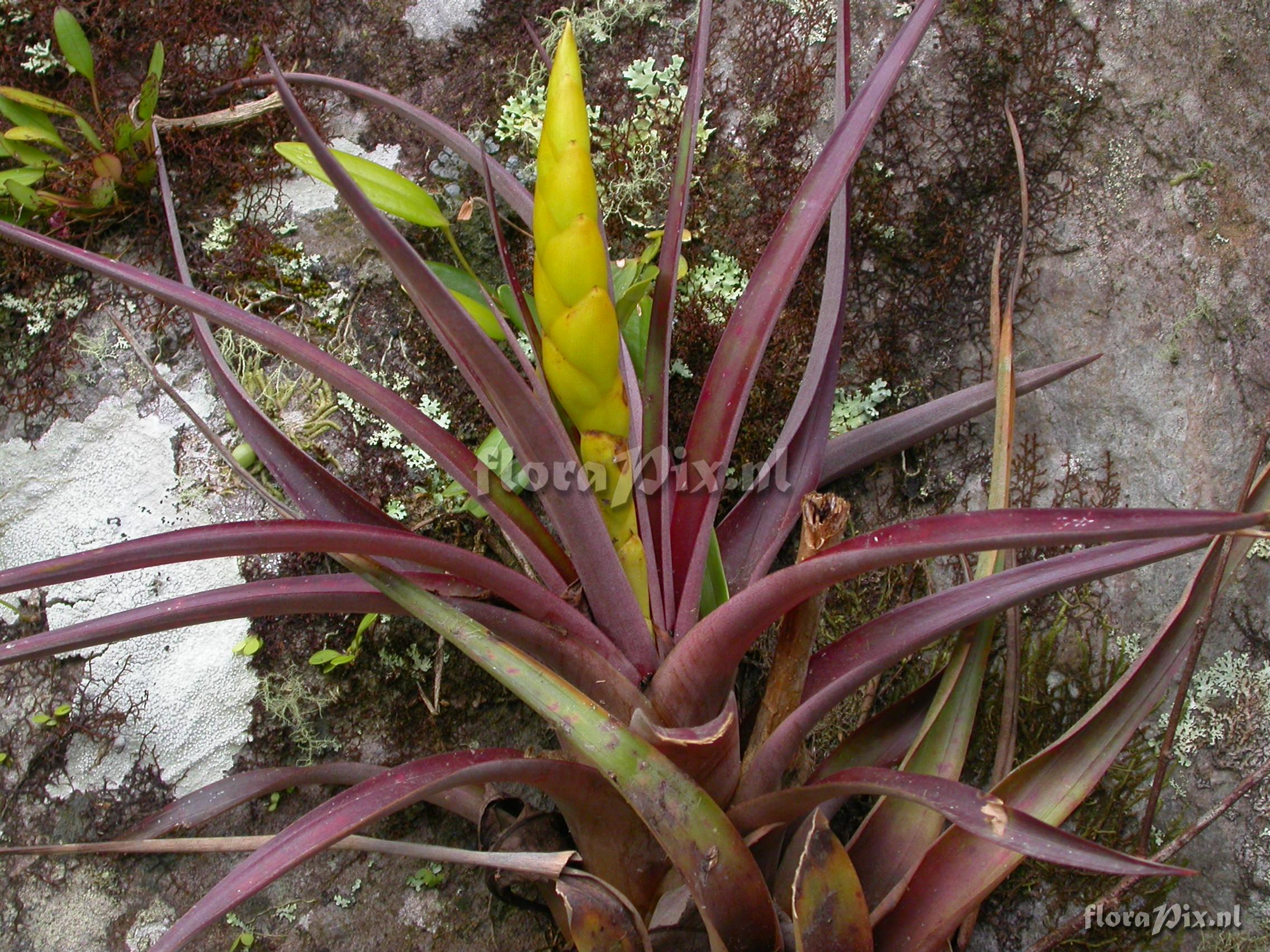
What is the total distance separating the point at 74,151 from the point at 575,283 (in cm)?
96

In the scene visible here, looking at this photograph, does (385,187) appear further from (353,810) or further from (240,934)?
(240,934)

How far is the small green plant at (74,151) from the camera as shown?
127 cm

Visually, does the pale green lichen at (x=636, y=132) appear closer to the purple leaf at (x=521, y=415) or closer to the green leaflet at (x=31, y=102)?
the purple leaf at (x=521, y=415)

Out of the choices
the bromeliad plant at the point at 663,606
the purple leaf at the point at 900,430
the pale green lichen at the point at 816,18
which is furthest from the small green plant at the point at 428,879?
the pale green lichen at the point at 816,18

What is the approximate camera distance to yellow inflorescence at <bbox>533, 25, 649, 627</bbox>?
0.78 m

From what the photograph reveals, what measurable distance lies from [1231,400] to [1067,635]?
0.40 meters

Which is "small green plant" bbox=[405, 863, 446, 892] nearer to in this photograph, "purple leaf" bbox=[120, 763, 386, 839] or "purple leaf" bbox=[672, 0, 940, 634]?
"purple leaf" bbox=[120, 763, 386, 839]

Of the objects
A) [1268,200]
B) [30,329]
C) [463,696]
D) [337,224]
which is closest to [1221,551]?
[1268,200]

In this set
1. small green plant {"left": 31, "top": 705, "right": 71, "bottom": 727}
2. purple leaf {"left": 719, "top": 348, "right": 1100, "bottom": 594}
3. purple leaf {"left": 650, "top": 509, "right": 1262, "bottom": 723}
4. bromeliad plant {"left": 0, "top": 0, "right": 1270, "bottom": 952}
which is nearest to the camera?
purple leaf {"left": 650, "top": 509, "right": 1262, "bottom": 723}

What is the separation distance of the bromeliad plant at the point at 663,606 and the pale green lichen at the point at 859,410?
0.13m

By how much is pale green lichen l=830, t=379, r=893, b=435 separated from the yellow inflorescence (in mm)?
454

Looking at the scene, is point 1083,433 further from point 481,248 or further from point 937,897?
point 481,248

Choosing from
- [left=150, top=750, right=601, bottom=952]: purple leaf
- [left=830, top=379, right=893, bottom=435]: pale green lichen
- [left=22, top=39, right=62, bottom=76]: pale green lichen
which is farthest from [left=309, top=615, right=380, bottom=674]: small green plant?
[left=22, top=39, right=62, bottom=76]: pale green lichen

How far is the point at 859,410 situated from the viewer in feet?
4.22
